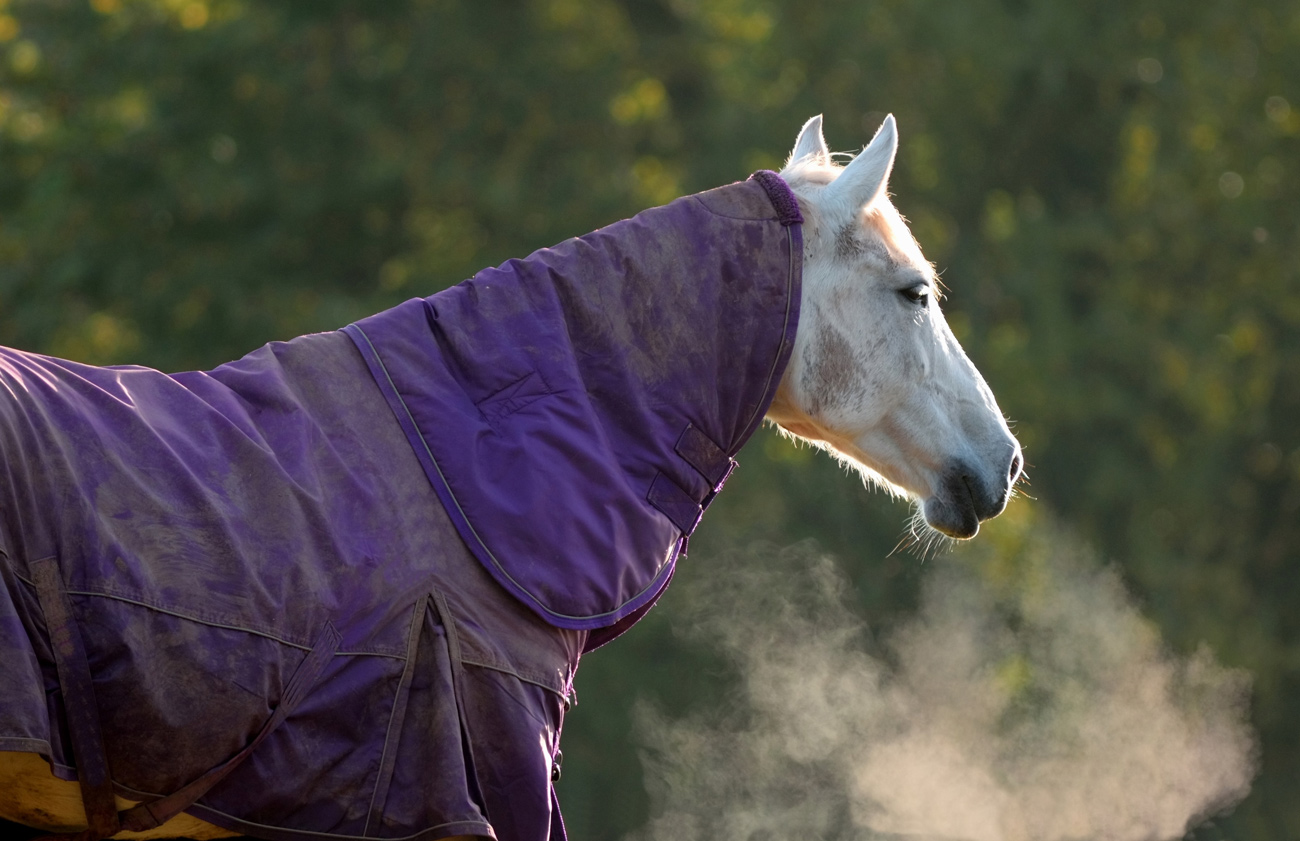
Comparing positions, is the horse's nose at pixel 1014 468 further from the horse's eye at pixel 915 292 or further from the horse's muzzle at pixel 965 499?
the horse's eye at pixel 915 292

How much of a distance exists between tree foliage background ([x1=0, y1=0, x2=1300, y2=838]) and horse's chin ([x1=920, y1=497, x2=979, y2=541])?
270 inches

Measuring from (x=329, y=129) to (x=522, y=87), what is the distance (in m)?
1.68

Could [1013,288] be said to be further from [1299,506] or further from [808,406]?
[808,406]

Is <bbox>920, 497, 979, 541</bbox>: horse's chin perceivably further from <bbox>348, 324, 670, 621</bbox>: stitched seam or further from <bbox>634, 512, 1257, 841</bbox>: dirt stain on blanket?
<bbox>634, 512, 1257, 841</bbox>: dirt stain on blanket

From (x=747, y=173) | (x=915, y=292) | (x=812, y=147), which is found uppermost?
(x=812, y=147)

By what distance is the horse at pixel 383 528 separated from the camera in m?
1.82

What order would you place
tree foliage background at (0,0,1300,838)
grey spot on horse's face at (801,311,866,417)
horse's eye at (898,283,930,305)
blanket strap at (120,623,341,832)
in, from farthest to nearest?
tree foliage background at (0,0,1300,838), horse's eye at (898,283,930,305), grey spot on horse's face at (801,311,866,417), blanket strap at (120,623,341,832)

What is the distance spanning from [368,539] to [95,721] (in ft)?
1.48

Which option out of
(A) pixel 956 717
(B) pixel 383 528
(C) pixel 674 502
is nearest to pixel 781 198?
(C) pixel 674 502

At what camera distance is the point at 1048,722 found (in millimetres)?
9133

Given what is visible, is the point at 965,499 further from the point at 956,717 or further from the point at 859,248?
the point at 956,717

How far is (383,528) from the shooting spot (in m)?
2.03

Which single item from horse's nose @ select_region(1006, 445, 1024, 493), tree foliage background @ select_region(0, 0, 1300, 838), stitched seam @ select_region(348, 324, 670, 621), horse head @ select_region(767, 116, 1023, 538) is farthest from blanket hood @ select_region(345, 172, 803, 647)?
tree foliage background @ select_region(0, 0, 1300, 838)

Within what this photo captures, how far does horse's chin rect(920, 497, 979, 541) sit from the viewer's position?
2.88 m
